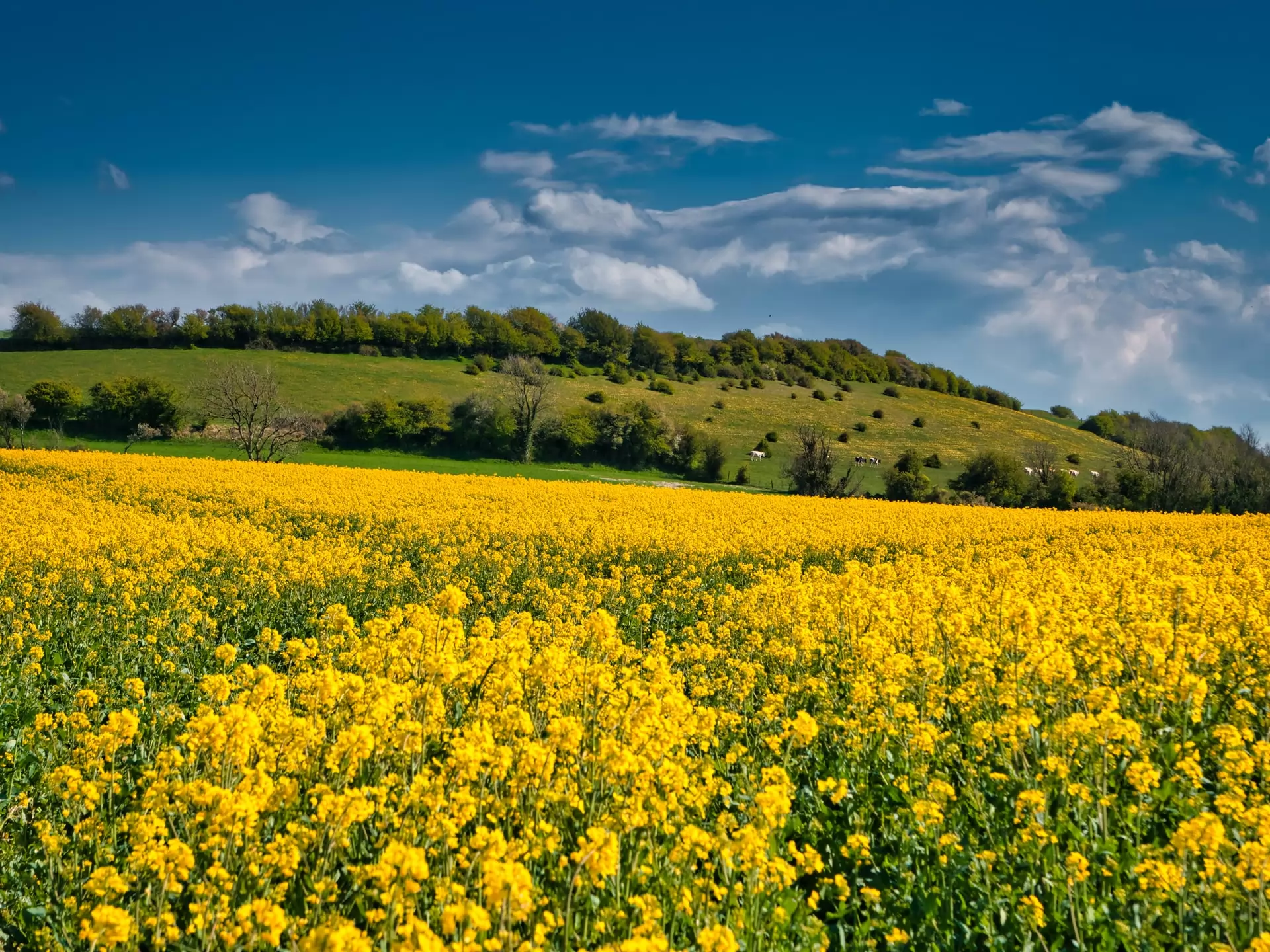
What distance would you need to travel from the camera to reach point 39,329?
95.1 m

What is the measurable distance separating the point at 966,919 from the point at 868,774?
1.72 m

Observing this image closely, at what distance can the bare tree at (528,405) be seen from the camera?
7356 centimetres

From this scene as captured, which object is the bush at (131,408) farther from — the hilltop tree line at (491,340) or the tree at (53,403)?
the hilltop tree line at (491,340)

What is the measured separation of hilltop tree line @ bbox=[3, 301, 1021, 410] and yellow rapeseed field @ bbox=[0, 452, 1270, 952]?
86.4m

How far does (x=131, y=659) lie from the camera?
8.50m

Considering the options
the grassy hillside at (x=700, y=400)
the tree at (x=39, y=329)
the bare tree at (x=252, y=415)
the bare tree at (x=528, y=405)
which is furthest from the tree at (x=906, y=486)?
the tree at (x=39, y=329)

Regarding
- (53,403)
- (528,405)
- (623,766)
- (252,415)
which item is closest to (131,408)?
→ (53,403)

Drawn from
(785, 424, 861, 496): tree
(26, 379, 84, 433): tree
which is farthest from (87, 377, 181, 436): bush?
(785, 424, 861, 496): tree

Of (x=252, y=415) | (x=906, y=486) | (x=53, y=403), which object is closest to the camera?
(x=906, y=486)

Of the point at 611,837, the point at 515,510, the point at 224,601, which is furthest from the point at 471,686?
the point at 515,510

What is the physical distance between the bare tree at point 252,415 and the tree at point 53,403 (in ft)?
42.6

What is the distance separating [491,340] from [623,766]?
113590mm

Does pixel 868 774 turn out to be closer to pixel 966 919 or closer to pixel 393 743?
pixel 966 919

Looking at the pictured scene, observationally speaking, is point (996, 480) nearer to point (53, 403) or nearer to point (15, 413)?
point (15, 413)
